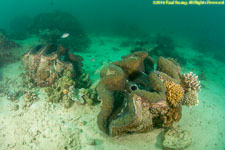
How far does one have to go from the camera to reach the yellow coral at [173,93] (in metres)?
3.63

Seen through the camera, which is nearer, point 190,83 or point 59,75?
point 190,83

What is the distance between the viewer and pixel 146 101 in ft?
10.6

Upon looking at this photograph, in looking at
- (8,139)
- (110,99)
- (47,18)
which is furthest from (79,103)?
(47,18)

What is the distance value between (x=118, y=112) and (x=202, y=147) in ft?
8.82

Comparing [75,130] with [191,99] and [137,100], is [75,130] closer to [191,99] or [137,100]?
[137,100]

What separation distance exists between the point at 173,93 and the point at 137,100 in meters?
1.16

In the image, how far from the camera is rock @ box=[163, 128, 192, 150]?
3.61 meters

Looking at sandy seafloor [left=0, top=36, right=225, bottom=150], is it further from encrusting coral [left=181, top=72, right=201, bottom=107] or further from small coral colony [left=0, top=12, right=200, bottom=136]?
encrusting coral [left=181, top=72, right=201, bottom=107]

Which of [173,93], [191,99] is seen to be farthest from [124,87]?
[191,99]

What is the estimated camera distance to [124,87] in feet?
14.2

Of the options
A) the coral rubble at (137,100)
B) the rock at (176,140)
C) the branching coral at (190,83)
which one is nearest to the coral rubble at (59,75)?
the coral rubble at (137,100)

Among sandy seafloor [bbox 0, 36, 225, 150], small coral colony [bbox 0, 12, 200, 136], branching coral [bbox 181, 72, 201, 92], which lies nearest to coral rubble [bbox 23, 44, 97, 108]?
small coral colony [bbox 0, 12, 200, 136]

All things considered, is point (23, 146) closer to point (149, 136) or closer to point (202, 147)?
point (149, 136)

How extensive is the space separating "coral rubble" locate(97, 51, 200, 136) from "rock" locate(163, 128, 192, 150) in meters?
0.32
